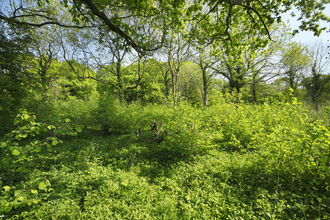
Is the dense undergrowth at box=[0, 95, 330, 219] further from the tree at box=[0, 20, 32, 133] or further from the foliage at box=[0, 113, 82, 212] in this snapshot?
the tree at box=[0, 20, 32, 133]

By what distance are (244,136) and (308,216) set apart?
11.9 feet

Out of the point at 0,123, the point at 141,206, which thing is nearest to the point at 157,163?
the point at 141,206

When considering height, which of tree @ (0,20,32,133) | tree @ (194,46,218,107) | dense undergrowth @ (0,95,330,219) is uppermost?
tree @ (194,46,218,107)

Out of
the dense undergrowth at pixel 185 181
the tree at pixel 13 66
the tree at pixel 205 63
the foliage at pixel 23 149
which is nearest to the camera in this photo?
the foliage at pixel 23 149

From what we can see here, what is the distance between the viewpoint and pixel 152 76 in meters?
25.5

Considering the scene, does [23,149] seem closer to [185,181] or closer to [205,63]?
[185,181]

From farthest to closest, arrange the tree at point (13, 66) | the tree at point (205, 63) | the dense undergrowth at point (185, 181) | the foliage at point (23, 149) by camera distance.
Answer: the tree at point (205, 63) → the tree at point (13, 66) → the dense undergrowth at point (185, 181) → the foliage at point (23, 149)

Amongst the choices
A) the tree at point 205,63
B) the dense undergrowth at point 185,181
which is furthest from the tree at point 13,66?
the tree at point 205,63

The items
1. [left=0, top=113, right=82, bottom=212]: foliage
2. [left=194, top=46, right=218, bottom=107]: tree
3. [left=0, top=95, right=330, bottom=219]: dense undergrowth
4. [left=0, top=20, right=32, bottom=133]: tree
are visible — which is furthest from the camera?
[left=194, top=46, right=218, bottom=107]: tree

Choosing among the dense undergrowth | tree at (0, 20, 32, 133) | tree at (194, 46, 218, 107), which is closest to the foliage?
the dense undergrowth

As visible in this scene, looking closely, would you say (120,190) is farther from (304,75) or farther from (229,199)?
(304,75)

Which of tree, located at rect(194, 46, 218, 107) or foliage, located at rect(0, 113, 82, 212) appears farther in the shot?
tree, located at rect(194, 46, 218, 107)

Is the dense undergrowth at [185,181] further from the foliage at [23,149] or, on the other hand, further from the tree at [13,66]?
the tree at [13,66]

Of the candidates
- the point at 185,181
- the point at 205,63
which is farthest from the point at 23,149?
the point at 205,63
